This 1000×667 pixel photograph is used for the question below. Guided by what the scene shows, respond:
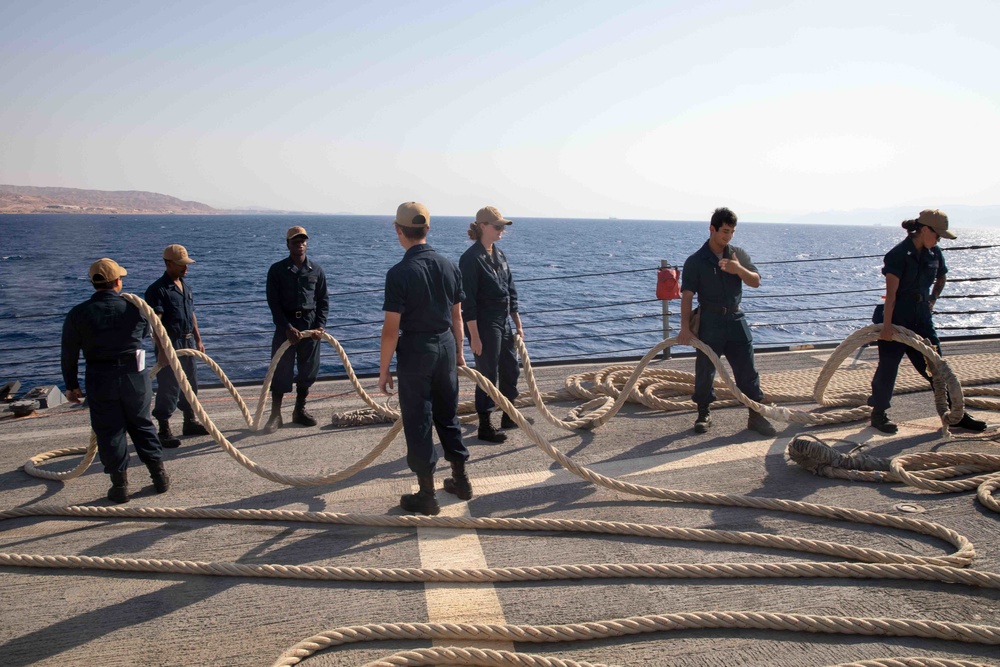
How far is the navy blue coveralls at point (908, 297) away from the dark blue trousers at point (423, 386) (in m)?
3.44

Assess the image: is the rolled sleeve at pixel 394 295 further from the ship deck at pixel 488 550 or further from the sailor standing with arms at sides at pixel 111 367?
the sailor standing with arms at sides at pixel 111 367

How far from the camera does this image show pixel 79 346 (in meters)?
4.77

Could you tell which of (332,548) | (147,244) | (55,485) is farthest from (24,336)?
(147,244)

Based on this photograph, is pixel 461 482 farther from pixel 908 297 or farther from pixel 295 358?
pixel 908 297

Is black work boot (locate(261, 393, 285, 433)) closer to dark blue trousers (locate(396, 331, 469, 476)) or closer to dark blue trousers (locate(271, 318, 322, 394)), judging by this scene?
dark blue trousers (locate(271, 318, 322, 394))

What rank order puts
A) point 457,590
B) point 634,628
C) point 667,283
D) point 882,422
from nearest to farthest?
point 634,628
point 457,590
point 882,422
point 667,283

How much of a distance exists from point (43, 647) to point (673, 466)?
3834 mm

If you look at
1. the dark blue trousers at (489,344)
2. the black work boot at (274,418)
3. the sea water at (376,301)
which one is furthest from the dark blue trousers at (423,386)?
the sea water at (376,301)

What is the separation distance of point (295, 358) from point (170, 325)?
109 centimetres

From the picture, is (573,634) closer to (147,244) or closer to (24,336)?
(24,336)

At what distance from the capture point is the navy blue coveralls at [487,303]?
571 centimetres

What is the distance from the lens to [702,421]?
5.91 meters

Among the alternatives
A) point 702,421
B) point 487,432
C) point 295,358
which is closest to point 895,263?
point 702,421

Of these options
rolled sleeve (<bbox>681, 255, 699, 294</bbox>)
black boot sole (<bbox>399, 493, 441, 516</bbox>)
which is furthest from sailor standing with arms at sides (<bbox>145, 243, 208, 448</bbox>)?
rolled sleeve (<bbox>681, 255, 699, 294</bbox>)
